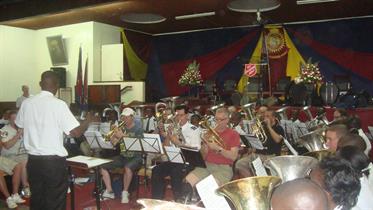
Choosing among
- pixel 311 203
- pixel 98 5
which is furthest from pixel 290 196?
pixel 98 5

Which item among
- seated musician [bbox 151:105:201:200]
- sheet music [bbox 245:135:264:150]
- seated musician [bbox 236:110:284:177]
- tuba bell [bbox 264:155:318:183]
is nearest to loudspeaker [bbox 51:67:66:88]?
seated musician [bbox 151:105:201:200]

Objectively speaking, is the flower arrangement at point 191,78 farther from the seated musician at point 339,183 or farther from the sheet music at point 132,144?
the seated musician at point 339,183

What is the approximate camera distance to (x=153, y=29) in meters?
15.7

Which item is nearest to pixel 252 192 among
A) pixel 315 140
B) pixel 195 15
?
pixel 315 140

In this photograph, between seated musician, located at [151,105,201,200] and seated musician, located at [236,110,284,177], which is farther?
seated musician, located at [236,110,284,177]

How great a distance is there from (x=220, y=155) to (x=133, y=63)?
1034 cm

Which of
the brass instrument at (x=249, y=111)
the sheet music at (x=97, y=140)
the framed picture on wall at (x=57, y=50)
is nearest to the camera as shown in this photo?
the sheet music at (x=97, y=140)

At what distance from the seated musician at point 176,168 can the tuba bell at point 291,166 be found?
242 cm

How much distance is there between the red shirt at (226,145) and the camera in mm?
5430

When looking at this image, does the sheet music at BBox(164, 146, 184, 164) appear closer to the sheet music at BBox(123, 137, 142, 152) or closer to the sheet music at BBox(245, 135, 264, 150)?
the sheet music at BBox(123, 137, 142, 152)

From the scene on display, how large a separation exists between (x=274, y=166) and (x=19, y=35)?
43.4 ft

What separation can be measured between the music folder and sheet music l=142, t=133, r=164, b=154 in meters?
0.60

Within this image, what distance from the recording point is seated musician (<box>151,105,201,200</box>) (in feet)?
19.5

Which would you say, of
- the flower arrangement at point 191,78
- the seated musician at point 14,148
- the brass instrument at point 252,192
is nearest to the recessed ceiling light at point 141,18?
the flower arrangement at point 191,78
